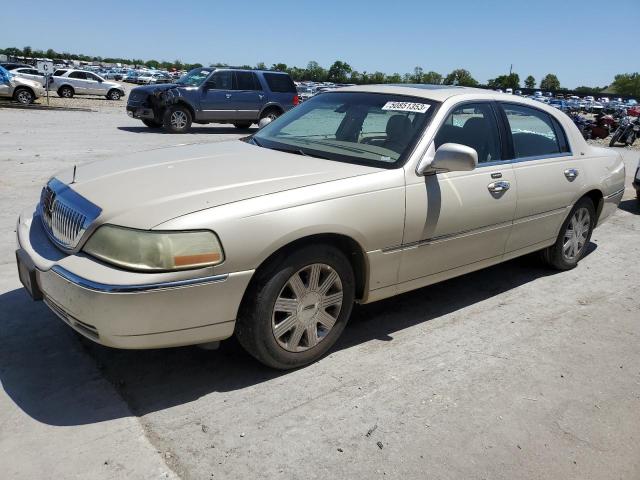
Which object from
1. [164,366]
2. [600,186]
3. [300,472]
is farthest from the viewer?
[600,186]

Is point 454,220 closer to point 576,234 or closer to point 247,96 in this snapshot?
point 576,234

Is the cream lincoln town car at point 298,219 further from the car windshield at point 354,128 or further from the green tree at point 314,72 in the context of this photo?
the green tree at point 314,72

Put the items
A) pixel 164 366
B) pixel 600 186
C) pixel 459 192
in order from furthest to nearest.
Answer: pixel 600 186 < pixel 459 192 < pixel 164 366

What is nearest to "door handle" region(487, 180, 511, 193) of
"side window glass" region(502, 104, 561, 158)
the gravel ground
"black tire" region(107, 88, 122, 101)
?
"side window glass" region(502, 104, 561, 158)

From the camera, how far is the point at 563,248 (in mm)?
5277

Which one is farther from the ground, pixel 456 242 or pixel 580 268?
pixel 456 242

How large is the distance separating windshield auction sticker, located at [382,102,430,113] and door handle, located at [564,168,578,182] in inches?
65.0

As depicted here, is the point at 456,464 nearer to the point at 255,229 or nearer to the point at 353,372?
the point at 353,372

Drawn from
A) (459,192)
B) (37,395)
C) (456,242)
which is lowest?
(37,395)

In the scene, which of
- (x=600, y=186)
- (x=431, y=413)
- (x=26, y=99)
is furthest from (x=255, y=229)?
(x=26, y=99)

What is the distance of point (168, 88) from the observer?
1590 centimetres

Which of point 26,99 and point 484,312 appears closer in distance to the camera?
point 484,312

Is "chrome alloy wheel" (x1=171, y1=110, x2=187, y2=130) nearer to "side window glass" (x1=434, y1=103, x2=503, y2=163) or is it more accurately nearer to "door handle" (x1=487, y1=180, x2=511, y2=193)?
"side window glass" (x1=434, y1=103, x2=503, y2=163)

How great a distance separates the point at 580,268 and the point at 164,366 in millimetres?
4141
